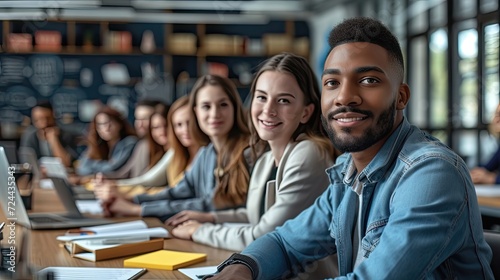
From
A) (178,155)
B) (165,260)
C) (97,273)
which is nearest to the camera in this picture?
(97,273)

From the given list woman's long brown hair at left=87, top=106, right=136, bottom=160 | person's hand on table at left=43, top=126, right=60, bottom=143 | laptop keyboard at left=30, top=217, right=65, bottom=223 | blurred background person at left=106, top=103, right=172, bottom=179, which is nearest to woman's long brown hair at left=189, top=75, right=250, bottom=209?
laptop keyboard at left=30, top=217, right=65, bottom=223

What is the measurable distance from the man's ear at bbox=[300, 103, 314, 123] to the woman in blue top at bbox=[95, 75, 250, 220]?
0.54 metres

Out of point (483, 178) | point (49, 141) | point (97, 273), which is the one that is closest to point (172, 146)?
point (483, 178)

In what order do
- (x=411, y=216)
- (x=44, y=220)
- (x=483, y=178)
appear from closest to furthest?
(x=411, y=216)
(x=44, y=220)
(x=483, y=178)

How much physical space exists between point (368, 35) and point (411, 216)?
1.39ft

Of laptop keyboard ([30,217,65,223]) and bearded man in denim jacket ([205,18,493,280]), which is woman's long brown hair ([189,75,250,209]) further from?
bearded man in denim jacket ([205,18,493,280])

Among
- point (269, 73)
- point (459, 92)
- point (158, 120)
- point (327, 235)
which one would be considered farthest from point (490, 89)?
point (327, 235)

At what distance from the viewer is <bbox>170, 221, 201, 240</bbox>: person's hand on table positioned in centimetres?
223

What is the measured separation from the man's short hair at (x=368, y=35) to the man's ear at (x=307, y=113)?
0.72m

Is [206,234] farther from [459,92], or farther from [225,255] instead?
[459,92]

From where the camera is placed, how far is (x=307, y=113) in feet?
7.26

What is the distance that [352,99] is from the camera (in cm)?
140

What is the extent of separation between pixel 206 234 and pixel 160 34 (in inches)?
306

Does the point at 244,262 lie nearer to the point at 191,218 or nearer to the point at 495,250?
the point at 495,250
